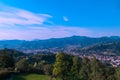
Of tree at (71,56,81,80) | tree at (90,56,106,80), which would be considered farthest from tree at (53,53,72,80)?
tree at (90,56,106,80)

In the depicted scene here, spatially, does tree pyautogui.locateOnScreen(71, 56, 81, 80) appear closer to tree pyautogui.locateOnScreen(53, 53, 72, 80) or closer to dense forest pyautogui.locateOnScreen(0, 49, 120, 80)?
dense forest pyautogui.locateOnScreen(0, 49, 120, 80)

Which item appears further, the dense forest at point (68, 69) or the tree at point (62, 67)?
the dense forest at point (68, 69)

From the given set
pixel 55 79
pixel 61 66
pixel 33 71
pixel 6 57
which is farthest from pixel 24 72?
pixel 61 66

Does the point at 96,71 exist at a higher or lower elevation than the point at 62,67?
lower

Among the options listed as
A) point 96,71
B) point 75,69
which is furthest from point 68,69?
point 96,71

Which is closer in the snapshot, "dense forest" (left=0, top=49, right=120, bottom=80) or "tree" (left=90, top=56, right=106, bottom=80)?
"dense forest" (left=0, top=49, right=120, bottom=80)

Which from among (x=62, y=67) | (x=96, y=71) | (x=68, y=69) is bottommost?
(x=96, y=71)

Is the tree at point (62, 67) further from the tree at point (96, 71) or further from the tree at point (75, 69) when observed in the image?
the tree at point (96, 71)

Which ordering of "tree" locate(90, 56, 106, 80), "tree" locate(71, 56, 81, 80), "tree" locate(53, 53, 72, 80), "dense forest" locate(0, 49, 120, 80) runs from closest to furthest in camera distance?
1. "tree" locate(53, 53, 72, 80)
2. "dense forest" locate(0, 49, 120, 80)
3. "tree" locate(71, 56, 81, 80)
4. "tree" locate(90, 56, 106, 80)

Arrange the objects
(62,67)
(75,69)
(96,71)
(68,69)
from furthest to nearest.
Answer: (96,71) → (75,69) → (68,69) → (62,67)

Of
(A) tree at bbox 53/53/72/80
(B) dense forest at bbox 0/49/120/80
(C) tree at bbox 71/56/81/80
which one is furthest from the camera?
(C) tree at bbox 71/56/81/80

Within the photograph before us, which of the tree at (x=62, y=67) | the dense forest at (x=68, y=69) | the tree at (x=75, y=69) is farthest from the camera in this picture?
the tree at (x=75, y=69)

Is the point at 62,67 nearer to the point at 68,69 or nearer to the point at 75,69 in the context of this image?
the point at 68,69

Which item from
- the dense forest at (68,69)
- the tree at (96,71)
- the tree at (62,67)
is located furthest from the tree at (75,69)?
the tree at (96,71)
